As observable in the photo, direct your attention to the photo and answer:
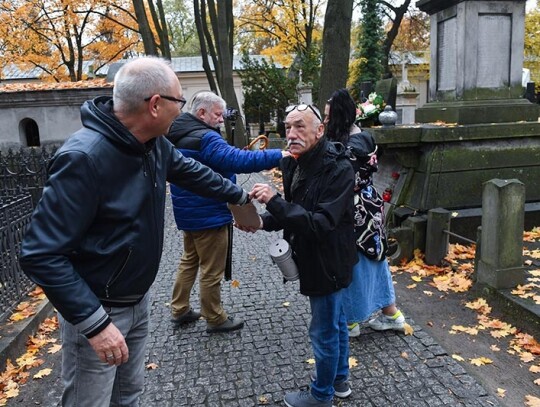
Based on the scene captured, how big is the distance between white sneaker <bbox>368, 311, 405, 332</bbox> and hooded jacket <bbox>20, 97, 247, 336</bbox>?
250 centimetres

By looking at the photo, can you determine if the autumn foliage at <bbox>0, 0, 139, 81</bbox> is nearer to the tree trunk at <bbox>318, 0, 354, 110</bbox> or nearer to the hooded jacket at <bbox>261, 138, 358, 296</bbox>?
the tree trunk at <bbox>318, 0, 354, 110</bbox>

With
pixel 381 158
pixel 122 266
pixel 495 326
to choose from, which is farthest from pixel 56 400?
pixel 381 158

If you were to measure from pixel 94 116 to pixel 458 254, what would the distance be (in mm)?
5064

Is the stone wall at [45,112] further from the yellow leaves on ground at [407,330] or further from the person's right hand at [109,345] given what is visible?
the person's right hand at [109,345]

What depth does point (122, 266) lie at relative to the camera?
2.00 meters

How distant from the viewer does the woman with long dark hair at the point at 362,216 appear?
3.70 m

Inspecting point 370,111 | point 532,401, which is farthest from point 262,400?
point 370,111

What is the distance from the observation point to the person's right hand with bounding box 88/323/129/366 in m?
1.88

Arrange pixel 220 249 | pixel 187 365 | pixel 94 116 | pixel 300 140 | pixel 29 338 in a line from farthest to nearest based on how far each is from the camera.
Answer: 1. pixel 29 338
2. pixel 220 249
3. pixel 187 365
4. pixel 300 140
5. pixel 94 116

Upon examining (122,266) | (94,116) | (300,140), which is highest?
(94,116)

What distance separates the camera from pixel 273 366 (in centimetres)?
363

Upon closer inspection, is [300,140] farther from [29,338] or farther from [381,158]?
[381,158]

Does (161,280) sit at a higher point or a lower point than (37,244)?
lower

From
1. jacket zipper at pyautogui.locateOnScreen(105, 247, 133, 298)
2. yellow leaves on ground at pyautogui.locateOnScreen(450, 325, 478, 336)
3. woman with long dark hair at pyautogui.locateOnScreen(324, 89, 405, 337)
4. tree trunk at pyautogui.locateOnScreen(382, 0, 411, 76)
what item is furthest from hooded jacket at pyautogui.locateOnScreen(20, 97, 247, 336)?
tree trunk at pyautogui.locateOnScreen(382, 0, 411, 76)
